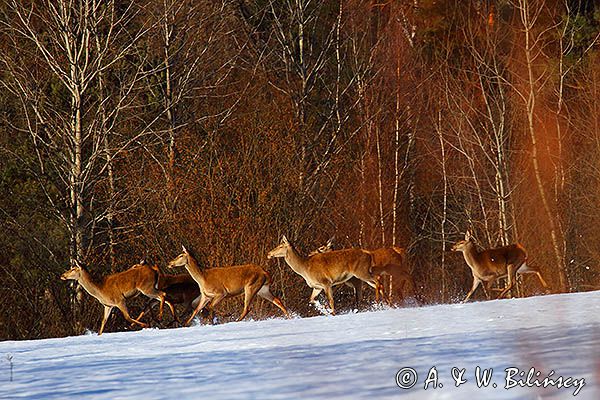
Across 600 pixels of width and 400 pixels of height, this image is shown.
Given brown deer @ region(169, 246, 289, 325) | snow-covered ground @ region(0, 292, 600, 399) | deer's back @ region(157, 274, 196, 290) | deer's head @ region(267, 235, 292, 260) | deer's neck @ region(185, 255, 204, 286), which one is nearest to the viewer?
snow-covered ground @ region(0, 292, 600, 399)

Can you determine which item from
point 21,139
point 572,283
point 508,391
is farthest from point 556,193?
point 508,391

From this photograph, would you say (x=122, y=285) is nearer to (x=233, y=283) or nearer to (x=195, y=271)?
(x=195, y=271)

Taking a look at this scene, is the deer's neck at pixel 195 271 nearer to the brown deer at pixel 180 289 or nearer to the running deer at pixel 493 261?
the brown deer at pixel 180 289

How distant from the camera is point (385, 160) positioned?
109ft

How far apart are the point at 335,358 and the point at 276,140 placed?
14757 mm

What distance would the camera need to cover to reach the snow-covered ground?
6195mm

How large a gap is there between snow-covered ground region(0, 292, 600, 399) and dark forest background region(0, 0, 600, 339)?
27.9 feet

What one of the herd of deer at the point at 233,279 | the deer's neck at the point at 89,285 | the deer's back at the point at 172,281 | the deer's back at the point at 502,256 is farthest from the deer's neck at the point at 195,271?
the deer's back at the point at 502,256

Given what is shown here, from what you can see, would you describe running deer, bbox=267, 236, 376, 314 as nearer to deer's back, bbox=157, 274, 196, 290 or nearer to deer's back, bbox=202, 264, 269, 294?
deer's back, bbox=202, 264, 269, 294

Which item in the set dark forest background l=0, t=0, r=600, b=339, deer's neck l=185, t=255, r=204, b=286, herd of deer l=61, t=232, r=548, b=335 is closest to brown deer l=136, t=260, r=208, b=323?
herd of deer l=61, t=232, r=548, b=335

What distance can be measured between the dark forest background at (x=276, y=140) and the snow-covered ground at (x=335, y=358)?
27.9ft

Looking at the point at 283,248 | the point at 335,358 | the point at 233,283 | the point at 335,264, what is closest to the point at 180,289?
the point at 233,283

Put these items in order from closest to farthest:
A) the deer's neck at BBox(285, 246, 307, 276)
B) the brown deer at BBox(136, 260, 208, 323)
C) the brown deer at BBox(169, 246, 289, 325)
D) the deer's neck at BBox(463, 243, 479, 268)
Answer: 1. the brown deer at BBox(169, 246, 289, 325)
2. the deer's neck at BBox(285, 246, 307, 276)
3. the brown deer at BBox(136, 260, 208, 323)
4. the deer's neck at BBox(463, 243, 479, 268)

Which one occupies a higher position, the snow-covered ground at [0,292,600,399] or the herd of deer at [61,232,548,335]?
the herd of deer at [61,232,548,335]
